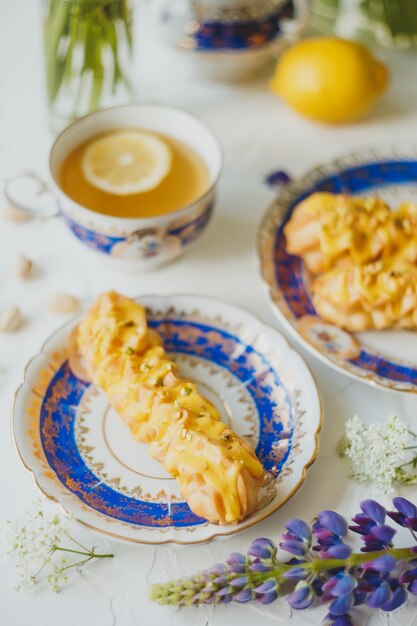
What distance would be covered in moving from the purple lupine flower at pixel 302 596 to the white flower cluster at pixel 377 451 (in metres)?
0.19

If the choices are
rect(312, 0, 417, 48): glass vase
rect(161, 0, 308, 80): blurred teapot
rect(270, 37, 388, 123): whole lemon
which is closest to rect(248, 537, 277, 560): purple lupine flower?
rect(270, 37, 388, 123): whole lemon

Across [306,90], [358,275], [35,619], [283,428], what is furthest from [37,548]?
[306,90]

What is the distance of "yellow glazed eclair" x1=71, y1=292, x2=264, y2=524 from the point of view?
2.85 feet

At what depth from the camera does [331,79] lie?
1420 millimetres

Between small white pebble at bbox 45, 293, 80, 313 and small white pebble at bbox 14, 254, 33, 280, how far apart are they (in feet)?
0.24

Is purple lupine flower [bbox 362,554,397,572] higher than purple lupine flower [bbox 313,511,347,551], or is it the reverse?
purple lupine flower [bbox 362,554,397,572]

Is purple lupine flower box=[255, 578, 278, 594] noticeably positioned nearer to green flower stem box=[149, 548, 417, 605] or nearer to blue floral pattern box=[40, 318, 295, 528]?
green flower stem box=[149, 548, 417, 605]

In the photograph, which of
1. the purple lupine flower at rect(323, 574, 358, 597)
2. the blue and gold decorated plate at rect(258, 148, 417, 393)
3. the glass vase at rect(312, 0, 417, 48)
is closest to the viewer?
the purple lupine flower at rect(323, 574, 358, 597)

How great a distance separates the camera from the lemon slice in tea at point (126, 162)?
4.04ft

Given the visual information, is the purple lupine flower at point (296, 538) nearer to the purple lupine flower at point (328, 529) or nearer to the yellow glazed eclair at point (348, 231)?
the purple lupine flower at point (328, 529)

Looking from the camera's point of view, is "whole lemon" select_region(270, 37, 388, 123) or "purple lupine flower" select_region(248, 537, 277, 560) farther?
"whole lemon" select_region(270, 37, 388, 123)

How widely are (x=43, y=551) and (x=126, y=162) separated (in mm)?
656

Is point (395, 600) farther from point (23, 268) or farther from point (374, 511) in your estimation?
point (23, 268)

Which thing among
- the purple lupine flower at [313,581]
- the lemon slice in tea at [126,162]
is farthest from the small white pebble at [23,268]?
the purple lupine flower at [313,581]
